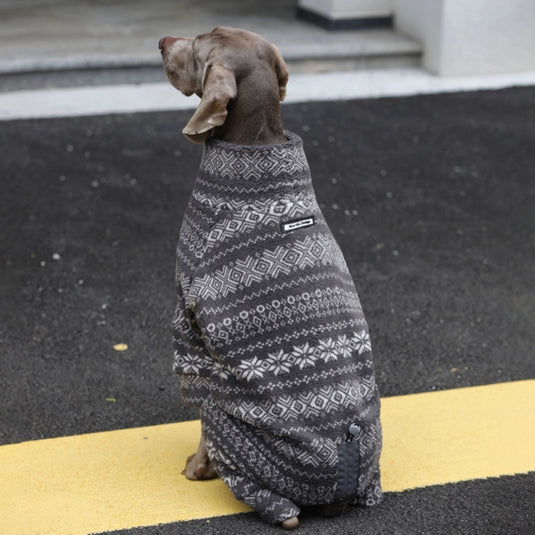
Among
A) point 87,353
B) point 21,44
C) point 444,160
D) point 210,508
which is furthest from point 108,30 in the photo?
point 210,508

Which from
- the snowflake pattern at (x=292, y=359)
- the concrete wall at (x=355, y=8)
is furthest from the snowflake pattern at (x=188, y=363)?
the concrete wall at (x=355, y=8)

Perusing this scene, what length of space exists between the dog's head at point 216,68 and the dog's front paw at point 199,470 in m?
1.09

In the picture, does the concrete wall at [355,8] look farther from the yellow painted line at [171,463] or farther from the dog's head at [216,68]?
the dog's head at [216,68]

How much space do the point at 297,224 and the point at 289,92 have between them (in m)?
5.22

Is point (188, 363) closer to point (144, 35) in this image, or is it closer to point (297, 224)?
point (297, 224)

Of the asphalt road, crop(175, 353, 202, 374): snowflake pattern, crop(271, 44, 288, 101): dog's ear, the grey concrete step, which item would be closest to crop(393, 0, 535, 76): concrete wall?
the grey concrete step

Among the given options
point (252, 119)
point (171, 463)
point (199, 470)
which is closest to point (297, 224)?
point (252, 119)

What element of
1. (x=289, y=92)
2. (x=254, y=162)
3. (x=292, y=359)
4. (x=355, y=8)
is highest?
(x=254, y=162)

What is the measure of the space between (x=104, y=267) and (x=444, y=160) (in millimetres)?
2728

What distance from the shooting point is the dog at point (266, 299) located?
287 centimetres

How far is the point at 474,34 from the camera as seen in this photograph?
8641 mm

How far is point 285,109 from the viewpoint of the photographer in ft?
24.9

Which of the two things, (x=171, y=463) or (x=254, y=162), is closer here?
(x=254, y=162)

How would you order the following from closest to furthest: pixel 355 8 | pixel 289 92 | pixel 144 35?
pixel 289 92 → pixel 144 35 → pixel 355 8
